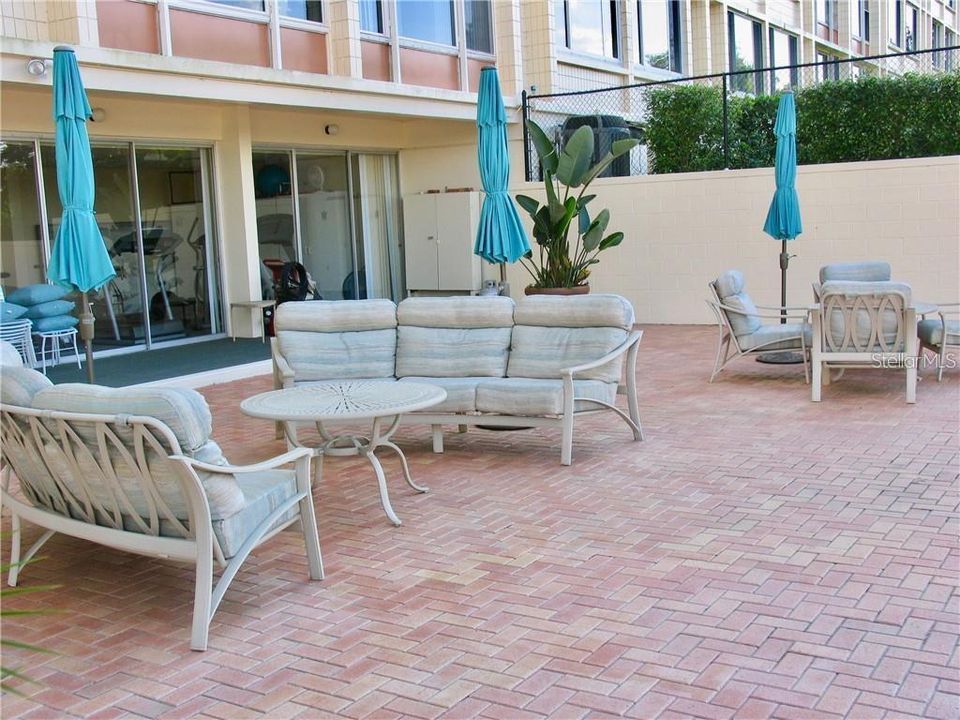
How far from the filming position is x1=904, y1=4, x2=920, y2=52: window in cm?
3516

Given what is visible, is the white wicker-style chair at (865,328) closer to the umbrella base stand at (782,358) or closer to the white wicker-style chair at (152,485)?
the umbrella base stand at (782,358)

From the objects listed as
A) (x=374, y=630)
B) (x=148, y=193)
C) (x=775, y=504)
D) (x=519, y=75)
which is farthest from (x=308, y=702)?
(x=519, y=75)

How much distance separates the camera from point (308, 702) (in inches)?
138

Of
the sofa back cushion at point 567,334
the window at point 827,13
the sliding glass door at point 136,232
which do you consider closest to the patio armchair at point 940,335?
the sofa back cushion at point 567,334

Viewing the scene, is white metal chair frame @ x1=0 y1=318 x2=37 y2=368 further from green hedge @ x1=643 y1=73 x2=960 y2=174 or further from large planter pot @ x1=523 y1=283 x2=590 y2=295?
green hedge @ x1=643 y1=73 x2=960 y2=174

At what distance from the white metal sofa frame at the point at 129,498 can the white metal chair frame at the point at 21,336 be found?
244 inches

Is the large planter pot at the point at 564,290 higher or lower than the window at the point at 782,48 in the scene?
lower

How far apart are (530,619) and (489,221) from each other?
7.49m

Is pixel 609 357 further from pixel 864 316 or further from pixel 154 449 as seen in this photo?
pixel 154 449

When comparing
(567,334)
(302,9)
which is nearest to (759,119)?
(302,9)

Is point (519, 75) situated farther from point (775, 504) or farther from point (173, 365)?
point (775, 504)

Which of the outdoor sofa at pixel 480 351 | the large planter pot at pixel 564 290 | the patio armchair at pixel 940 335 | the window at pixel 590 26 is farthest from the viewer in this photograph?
the window at pixel 590 26

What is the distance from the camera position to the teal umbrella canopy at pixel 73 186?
7.64 m

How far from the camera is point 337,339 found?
7680 millimetres
